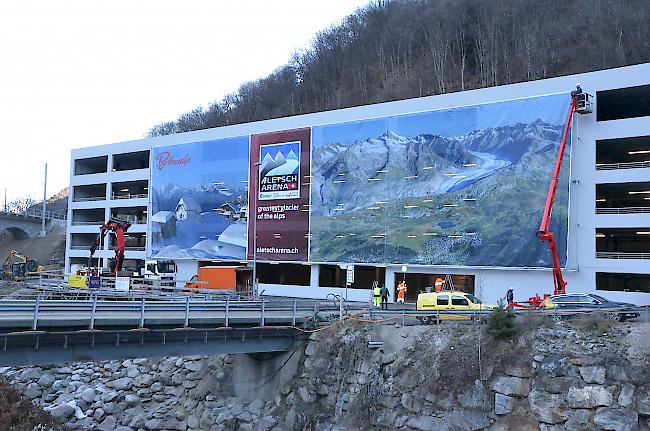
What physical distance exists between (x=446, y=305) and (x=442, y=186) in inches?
617

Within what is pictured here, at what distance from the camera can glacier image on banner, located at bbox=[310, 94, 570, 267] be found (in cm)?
4075

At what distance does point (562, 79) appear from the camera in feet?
133

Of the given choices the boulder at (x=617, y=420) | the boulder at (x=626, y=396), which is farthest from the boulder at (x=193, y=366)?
the boulder at (x=626, y=396)

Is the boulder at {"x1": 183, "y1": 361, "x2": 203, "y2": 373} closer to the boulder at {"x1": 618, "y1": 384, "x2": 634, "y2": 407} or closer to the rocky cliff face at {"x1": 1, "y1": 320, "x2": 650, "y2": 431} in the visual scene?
the rocky cliff face at {"x1": 1, "y1": 320, "x2": 650, "y2": 431}

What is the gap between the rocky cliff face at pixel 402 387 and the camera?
22.6 m

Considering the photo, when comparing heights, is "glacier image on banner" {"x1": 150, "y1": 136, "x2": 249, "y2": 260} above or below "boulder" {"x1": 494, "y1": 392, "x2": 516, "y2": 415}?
above

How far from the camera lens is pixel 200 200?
60.6m

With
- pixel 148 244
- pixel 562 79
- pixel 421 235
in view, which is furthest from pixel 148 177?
pixel 562 79

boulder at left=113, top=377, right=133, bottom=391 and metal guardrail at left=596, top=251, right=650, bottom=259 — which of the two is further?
metal guardrail at left=596, top=251, right=650, bottom=259

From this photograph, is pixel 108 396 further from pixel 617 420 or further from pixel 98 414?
pixel 617 420

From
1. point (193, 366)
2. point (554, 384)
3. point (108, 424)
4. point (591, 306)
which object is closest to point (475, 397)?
point (554, 384)

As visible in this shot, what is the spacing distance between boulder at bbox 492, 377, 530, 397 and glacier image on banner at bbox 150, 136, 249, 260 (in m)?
35.4

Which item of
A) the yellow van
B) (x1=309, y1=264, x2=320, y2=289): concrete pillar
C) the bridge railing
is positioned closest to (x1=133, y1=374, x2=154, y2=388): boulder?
the bridge railing

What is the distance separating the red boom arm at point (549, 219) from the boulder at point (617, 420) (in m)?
13.7
